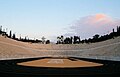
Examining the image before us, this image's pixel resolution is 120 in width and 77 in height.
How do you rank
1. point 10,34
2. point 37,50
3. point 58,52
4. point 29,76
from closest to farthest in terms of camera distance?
1. point 29,76
2. point 37,50
3. point 58,52
4. point 10,34

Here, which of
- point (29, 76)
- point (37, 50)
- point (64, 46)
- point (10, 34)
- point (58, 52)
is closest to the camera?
point (29, 76)

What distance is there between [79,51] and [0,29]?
192 feet

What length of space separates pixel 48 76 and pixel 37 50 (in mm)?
135342

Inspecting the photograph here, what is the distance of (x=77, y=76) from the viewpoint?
1838 cm

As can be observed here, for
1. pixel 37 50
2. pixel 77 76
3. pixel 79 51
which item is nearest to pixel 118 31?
pixel 79 51

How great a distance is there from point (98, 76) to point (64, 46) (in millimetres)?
158902

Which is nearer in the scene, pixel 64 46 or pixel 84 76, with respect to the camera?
pixel 84 76

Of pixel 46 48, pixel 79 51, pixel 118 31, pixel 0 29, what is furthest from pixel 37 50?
pixel 118 31

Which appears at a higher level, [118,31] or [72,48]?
[118,31]

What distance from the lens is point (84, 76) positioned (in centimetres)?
1823

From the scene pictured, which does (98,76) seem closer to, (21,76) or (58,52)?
(21,76)

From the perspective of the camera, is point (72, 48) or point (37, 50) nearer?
point (37, 50)

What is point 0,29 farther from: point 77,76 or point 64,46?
point 77,76

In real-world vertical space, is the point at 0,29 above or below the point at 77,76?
above
